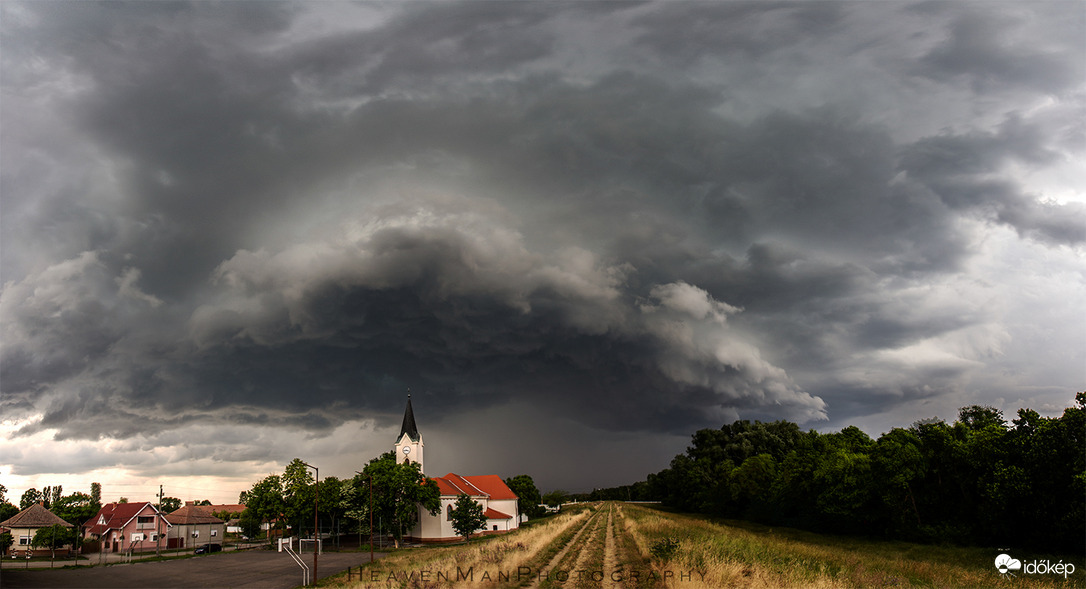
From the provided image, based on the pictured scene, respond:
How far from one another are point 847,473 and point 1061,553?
21387 millimetres

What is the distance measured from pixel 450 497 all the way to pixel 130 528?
45848 millimetres

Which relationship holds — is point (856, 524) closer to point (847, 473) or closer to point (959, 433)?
point (847, 473)

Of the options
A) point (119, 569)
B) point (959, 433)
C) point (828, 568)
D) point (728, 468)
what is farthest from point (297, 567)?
point (728, 468)

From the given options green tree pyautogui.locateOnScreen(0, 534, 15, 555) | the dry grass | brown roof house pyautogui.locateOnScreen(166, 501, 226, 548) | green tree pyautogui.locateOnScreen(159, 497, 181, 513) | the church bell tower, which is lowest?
green tree pyautogui.locateOnScreen(159, 497, 181, 513)

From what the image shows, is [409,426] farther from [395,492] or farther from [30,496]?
[30,496]

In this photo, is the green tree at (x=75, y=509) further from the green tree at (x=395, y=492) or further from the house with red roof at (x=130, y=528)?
the green tree at (x=395, y=492)

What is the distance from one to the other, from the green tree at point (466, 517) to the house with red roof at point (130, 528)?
137ft

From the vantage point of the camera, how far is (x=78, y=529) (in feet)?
257

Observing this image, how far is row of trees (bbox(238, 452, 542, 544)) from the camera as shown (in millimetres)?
70438

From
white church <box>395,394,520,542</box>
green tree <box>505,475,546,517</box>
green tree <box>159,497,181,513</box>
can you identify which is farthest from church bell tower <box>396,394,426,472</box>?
green tree <box>159,497,181,513</box>

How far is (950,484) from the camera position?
4697cm

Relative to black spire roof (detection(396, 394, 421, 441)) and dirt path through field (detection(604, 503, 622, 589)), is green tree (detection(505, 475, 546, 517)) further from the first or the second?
dirt path through field (detection(604, 503, 622, 589))

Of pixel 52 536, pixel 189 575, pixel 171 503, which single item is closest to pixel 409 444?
pixel 52 536

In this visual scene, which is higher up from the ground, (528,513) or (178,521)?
(178,521)
